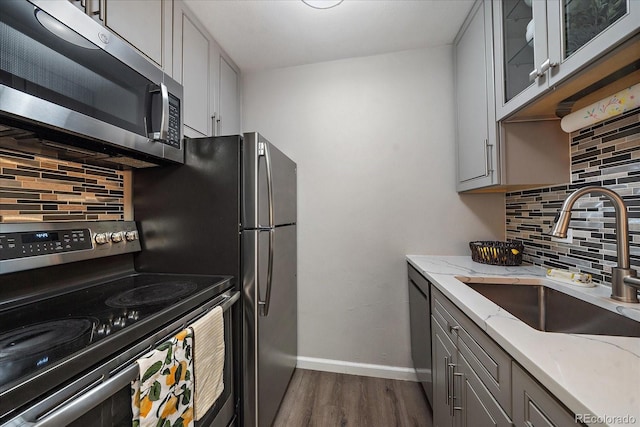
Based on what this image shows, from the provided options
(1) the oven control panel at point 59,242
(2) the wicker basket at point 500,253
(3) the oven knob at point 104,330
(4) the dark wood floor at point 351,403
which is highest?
(1) the oven control panel at point 59,242

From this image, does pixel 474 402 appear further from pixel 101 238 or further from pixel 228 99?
pixel 228 99

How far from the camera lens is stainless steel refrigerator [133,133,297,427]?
4.39 ft

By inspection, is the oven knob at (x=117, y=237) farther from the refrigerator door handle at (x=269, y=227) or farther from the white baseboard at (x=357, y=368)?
the white baseboard at (x=357, y=368)

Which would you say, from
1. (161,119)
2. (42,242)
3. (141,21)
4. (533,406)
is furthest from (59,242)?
(533,406)

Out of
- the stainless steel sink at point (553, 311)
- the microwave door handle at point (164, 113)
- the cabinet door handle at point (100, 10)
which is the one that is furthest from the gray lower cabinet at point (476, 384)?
the cabinet door handle at point (100, 10)

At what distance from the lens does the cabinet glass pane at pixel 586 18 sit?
77 centimetres

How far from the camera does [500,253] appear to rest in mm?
1571

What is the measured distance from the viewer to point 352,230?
83.8 inches

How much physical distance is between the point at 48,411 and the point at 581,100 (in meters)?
A: 2.00

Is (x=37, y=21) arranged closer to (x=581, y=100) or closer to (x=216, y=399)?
(x=216, y=399)

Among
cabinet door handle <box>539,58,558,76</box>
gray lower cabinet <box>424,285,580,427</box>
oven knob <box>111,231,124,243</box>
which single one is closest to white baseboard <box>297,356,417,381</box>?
gray lower cabinet <box>424,285,580,427</box>

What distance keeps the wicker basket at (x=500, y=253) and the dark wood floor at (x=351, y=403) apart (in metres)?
1.06

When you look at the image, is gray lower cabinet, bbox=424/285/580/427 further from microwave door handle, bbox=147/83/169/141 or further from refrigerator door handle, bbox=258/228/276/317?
microwave door handle, bbox=147/83/169/141

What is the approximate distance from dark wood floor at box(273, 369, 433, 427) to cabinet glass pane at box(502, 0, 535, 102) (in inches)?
76.4
